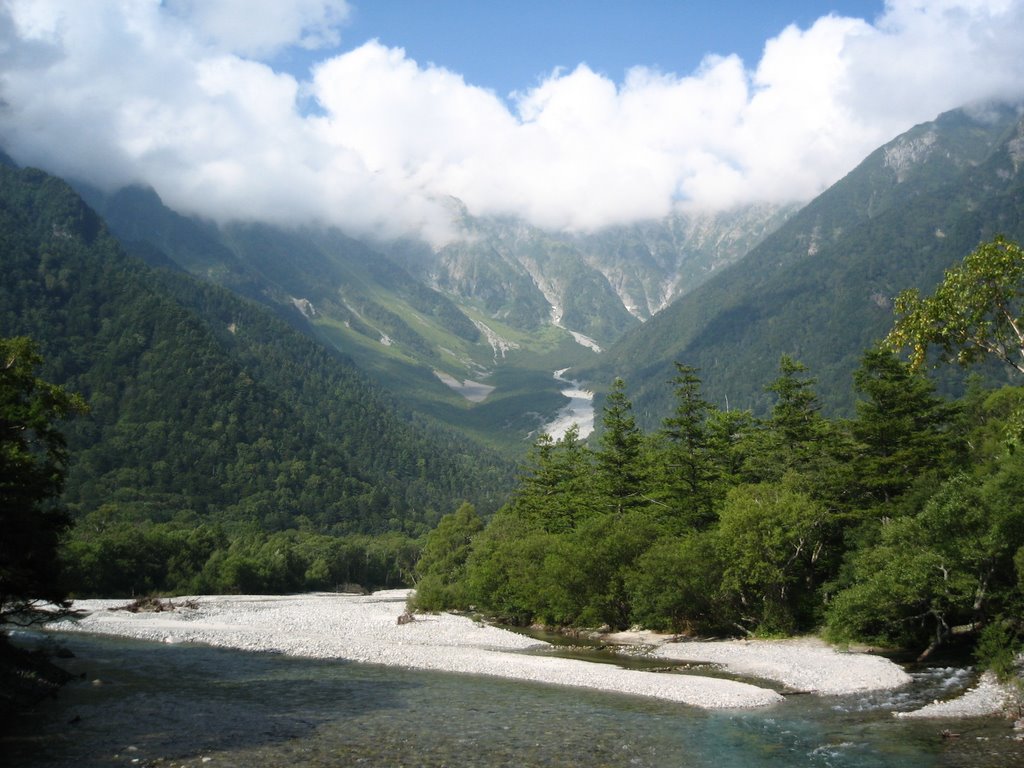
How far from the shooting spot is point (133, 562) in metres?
112

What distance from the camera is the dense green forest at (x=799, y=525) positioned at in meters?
36.6

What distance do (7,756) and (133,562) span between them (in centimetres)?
10020

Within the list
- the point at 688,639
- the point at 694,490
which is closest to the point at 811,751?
the point at 688,639

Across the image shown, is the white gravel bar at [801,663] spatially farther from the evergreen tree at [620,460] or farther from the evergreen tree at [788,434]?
the evergreen tree at [620,460]

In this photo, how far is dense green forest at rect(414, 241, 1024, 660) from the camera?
36.6m

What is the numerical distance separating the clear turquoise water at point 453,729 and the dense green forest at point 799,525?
5895 mm

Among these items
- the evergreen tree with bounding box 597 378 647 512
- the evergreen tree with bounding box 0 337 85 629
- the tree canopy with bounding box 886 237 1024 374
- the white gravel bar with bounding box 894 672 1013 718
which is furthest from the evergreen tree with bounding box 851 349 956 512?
the evergreen tree with bounding box 0 337 85 629

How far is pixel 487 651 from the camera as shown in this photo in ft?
168

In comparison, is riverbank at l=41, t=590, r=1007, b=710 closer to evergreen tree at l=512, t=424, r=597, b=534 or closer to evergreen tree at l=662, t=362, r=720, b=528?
evergreen tree at l=662, t=362, r=720, b=528

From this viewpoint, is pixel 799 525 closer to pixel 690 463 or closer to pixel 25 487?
pixel 690 463

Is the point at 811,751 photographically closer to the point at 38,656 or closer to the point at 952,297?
the point at 952,297

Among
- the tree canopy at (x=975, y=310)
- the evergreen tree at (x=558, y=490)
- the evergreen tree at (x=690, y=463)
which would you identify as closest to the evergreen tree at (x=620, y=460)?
the evergreen tree at (x=558, y=490)

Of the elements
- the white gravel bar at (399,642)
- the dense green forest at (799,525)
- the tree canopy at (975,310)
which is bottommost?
the white gravel bar at (399,642)

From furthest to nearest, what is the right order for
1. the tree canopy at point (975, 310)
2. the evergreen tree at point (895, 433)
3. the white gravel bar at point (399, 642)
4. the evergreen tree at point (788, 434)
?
1. the evergreen tree at point (788, 434)
2. the evergreen tree at point (895, 433)
3. the white gravel bar at point (399, 642)
4. the tree canopy at point (975, 310)
